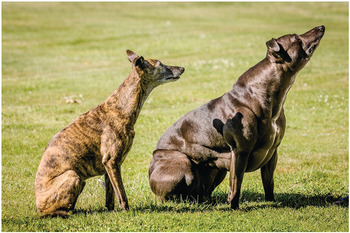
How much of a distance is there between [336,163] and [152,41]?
1661 cm

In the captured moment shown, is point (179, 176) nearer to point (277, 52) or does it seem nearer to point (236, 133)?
point (236, 133)

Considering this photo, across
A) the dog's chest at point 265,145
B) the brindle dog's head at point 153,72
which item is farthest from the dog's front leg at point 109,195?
the dog's chest at point 265,145

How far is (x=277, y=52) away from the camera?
18.4ft

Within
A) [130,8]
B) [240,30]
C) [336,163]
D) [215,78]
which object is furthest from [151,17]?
[336,163]

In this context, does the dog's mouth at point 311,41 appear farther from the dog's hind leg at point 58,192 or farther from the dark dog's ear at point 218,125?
the dog's hind leg at point 58,192

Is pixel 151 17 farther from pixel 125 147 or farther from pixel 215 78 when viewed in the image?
pixel 125 147

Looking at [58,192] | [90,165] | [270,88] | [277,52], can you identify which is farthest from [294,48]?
[58,192]

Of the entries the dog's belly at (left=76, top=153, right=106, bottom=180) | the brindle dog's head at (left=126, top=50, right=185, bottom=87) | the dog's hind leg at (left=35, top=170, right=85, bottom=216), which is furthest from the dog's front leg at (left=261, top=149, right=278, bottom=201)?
the dog's hind leg at (left=35, top=170, right=85, bottom=216)

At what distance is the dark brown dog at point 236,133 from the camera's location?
5.63 metres

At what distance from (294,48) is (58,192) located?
3.08 meters

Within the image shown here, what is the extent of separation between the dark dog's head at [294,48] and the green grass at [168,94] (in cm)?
181

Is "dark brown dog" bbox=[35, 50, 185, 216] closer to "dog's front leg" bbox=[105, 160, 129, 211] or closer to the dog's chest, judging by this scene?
"dog's front leg" bbox=[105, 160, 129, 211]

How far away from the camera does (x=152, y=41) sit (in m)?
24.3

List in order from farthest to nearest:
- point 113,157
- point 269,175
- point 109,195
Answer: point 269,175 → point 109,195 → point 113,157
